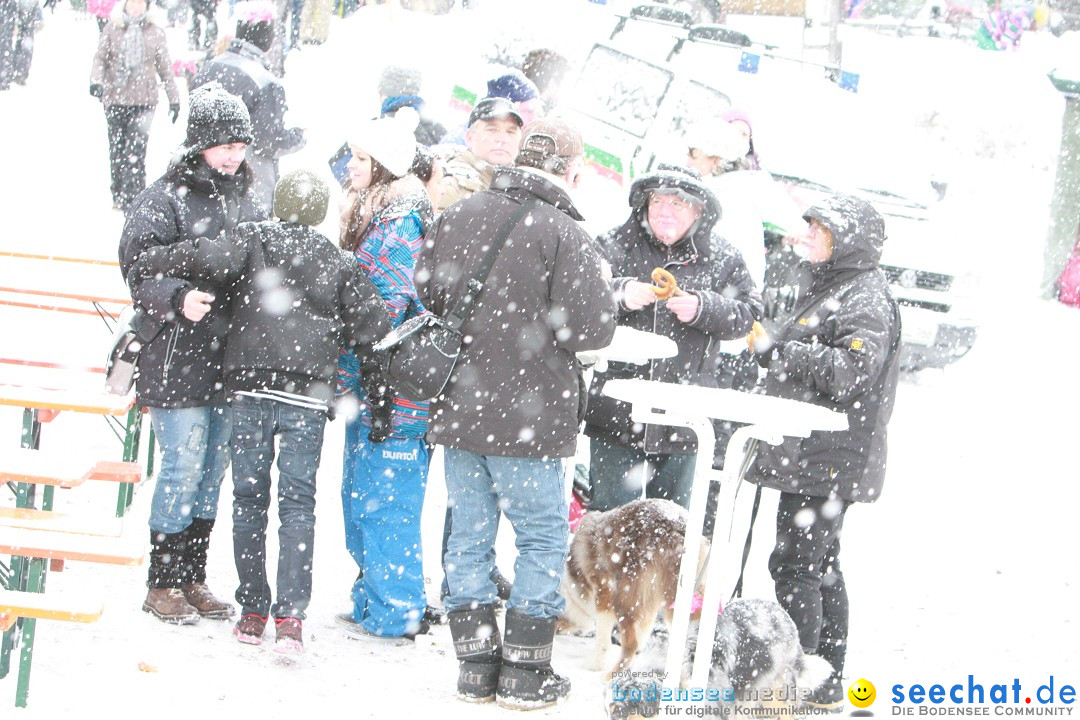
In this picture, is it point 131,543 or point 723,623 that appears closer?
point 131,543

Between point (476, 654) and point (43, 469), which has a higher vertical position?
point (43, 469)

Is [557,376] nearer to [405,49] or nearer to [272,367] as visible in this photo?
[272,367]

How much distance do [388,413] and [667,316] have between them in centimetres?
112

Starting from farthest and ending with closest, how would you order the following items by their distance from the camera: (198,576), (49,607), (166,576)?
(198,576) → (166,576) → (49,607)

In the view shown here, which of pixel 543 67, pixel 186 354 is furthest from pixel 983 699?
pixel 543 67

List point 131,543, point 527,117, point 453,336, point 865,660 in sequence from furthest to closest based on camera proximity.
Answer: point 527,117 < point 865,660 < point 453,336 < point 131,543

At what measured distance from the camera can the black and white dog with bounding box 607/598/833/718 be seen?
3.69 meters

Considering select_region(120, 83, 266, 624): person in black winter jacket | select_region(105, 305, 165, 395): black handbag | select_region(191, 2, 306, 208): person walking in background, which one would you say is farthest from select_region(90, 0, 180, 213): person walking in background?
select_region(105, 305, 165, 395): black handbag

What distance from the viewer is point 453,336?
12.3ft

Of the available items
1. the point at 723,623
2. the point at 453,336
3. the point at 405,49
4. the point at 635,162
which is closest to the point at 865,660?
the point at 723,623

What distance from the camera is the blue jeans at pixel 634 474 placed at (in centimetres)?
462

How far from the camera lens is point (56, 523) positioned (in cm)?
357

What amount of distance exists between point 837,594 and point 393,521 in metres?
1.55

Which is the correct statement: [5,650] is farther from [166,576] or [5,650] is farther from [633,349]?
[633,349]
